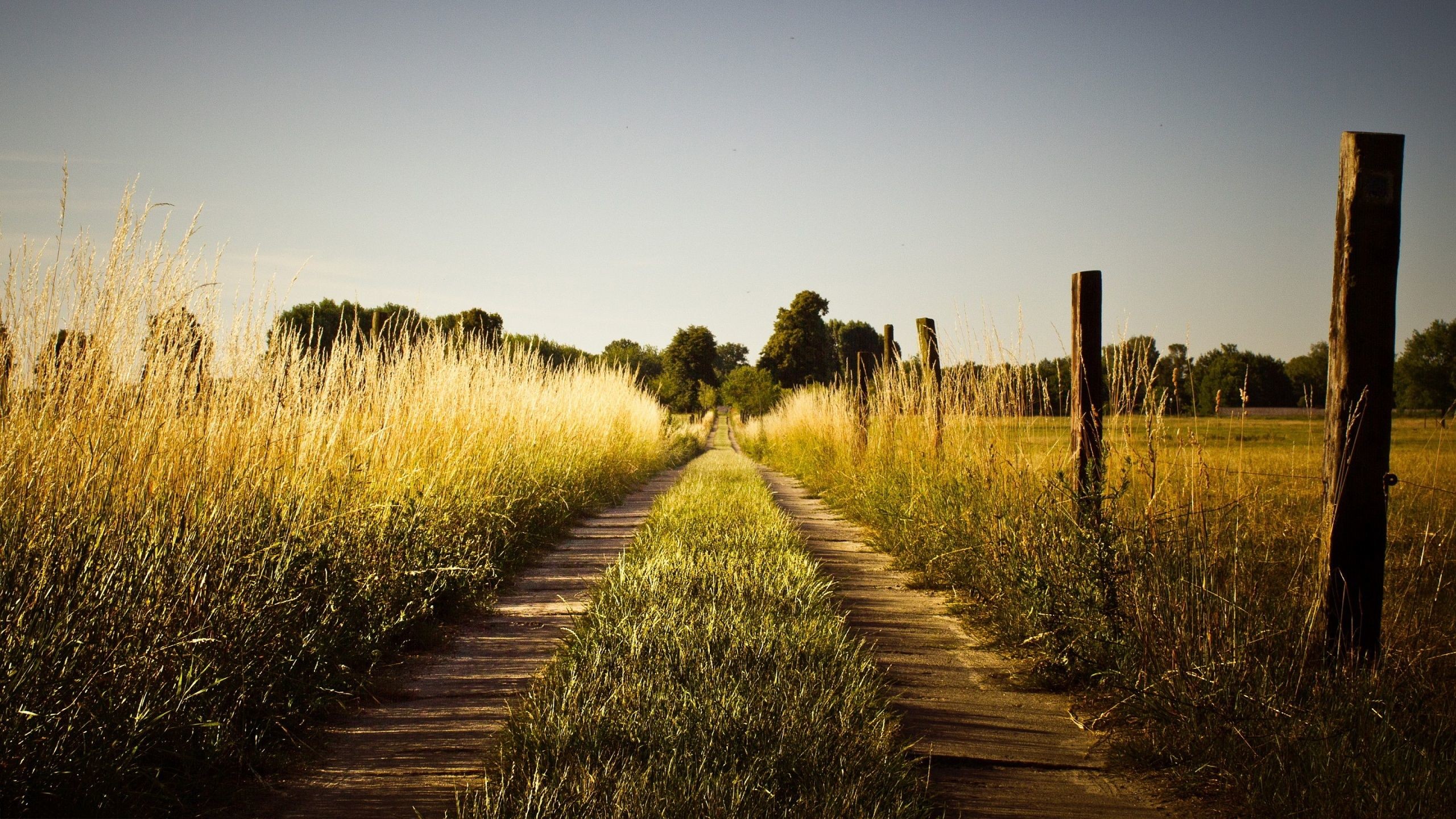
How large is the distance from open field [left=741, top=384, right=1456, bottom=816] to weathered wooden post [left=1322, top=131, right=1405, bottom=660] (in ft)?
0.34

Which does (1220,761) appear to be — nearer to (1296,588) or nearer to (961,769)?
(961,769)

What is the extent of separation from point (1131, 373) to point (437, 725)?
3156 mm

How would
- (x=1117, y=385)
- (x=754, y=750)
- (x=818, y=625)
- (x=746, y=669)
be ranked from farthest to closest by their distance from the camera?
(x=1117, y=385), (x=818, y=625), (x=746, y=669), (x=754, y=750)

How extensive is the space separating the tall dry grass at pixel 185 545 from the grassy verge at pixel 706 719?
2.75ft

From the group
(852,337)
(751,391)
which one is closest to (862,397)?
(751,391)

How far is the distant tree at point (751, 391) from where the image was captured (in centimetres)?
2917

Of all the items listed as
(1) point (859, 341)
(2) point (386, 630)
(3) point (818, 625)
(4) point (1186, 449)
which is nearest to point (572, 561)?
(2) point (386, 630)

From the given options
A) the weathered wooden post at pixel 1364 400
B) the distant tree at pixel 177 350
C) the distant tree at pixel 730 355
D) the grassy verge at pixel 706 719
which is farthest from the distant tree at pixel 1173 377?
the distant tree at pixel 730 355

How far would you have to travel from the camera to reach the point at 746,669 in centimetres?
251

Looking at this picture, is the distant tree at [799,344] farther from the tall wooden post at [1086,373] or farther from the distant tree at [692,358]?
the tall wooden post at [1086,373]

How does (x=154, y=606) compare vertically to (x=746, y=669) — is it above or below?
above

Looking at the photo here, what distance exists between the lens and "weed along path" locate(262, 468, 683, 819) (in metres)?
1.93

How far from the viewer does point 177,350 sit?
3248 mm

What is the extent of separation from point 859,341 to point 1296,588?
6936cm
